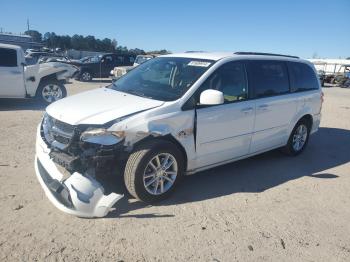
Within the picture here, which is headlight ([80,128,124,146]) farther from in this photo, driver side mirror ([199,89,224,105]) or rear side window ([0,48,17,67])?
rear side window ([0,48,17,67])

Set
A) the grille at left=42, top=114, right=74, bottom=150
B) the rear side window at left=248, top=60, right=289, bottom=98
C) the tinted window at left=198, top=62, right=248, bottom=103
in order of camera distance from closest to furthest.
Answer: the grille at left=42, top=114, right=74, bottom=150, the tinted window at left=198, top=62, right=248, bottom=103, the rear side window at left=248, top=60, right=289, bottom=98

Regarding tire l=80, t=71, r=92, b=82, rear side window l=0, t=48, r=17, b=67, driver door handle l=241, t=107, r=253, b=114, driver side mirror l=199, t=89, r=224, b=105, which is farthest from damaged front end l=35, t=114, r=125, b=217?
tire l=80, t=71, r=92, b=82

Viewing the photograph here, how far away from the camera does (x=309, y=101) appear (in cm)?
643

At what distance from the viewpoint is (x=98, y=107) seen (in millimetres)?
4105

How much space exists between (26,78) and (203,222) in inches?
323

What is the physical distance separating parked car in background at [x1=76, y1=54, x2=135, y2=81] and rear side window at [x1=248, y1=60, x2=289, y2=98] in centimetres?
1762

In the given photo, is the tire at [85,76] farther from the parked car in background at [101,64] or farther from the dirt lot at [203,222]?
the dirt lot at [203,222]

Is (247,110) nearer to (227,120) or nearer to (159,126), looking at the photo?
(227,120)

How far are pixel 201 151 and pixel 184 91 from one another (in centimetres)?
81

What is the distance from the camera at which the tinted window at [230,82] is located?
464cm

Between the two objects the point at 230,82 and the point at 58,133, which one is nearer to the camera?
the point at 58,133

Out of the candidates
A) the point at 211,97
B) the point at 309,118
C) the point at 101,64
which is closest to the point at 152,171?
the point at 211,97

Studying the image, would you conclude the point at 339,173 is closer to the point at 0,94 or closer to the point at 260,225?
the point at 260,225

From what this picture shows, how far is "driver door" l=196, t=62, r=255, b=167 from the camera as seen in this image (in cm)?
451
